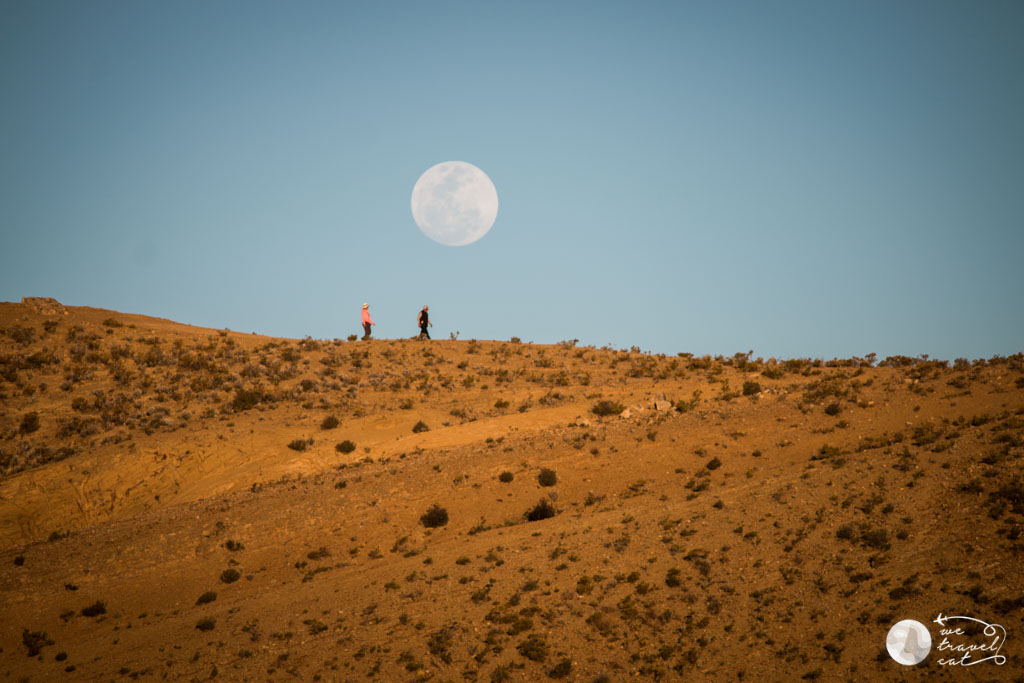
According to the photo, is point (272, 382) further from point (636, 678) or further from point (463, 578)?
point (636, 678)

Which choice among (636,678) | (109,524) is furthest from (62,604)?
(636,678)

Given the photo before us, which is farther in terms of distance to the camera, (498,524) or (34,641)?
(498,524)

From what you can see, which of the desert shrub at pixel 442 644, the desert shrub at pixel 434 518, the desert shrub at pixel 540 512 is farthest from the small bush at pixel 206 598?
the desert shrub at pixel 540 512

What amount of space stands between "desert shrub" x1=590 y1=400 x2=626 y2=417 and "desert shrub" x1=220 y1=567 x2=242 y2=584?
62.3 ft

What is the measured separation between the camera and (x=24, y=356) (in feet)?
125

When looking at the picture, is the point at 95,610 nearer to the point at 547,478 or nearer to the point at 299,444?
the point at 299,444

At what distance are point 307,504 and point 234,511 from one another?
278cm

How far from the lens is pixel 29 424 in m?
31.2

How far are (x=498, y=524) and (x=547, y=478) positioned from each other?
3071 millimetres

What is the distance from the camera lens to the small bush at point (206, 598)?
20656 mm

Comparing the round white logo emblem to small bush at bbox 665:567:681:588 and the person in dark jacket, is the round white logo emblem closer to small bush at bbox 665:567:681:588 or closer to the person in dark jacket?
small bush at bbox 665:567:681:588

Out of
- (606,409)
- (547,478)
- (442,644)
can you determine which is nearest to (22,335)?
(547,478)

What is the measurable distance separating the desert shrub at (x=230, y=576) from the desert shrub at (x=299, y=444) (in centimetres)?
860

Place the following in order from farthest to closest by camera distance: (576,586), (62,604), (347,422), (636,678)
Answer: (347,422), (62,604), (576,586), (636,678)
